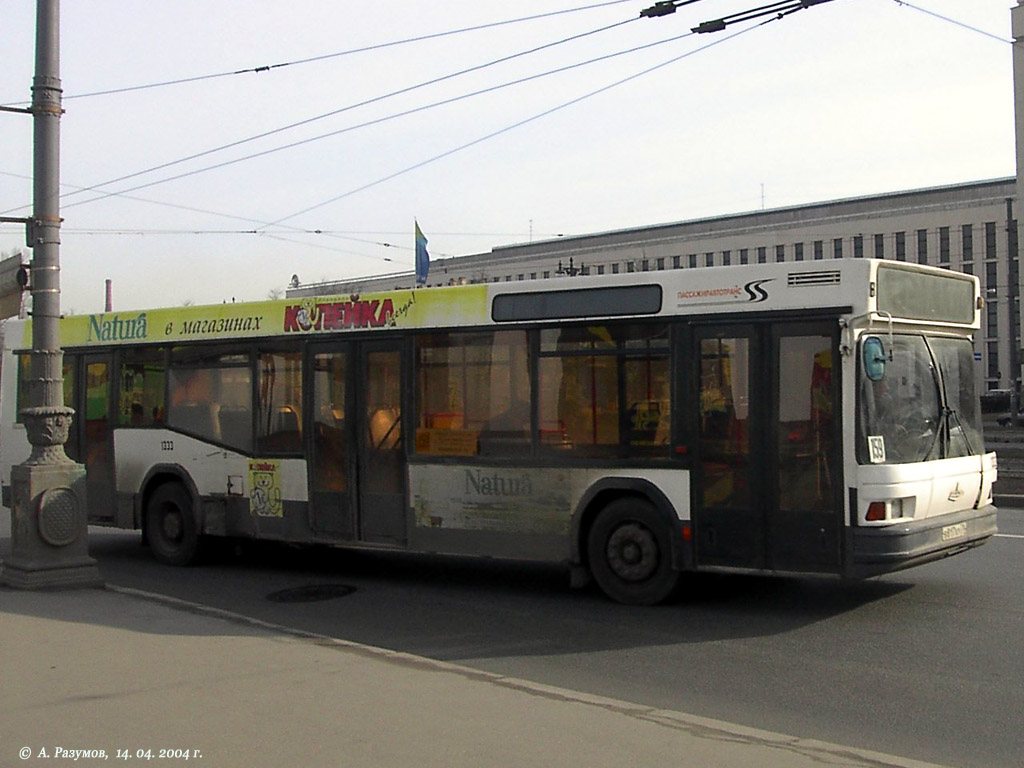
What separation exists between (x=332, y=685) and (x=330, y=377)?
214 inches

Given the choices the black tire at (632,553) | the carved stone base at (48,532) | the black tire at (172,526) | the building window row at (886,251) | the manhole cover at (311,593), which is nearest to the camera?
the black tire at (632,553)

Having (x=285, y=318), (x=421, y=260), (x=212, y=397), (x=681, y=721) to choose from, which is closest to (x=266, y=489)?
(x=212, y=397)

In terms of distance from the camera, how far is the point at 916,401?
9234 millimetres

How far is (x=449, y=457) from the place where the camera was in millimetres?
10984

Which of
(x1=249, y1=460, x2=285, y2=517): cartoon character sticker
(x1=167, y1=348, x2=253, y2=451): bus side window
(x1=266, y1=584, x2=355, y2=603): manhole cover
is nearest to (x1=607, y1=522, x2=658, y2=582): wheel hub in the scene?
(x1=266, y1=584, x2=355, y2=603): manhole cover

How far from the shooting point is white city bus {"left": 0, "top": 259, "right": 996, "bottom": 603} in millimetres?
8945

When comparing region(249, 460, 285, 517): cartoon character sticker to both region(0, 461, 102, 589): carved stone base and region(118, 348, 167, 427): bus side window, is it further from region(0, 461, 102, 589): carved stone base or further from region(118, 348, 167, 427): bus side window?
region(0, 461, 102, 589): carved stone base

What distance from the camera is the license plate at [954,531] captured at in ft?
29.9

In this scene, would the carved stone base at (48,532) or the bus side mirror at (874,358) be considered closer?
the bus side mirror at (874,358)

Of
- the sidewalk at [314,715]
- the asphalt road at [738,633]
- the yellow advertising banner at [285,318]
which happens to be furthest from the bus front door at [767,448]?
the sidewalk at [314,715]

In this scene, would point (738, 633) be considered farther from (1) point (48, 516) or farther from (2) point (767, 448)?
(1) point (48, 516)

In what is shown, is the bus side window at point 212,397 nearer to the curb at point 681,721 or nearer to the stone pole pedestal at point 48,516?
the stone pole pedestal at point 48,516

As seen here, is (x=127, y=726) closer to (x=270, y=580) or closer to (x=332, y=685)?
(x=332, y=685)

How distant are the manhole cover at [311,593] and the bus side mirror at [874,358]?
17.5ft
